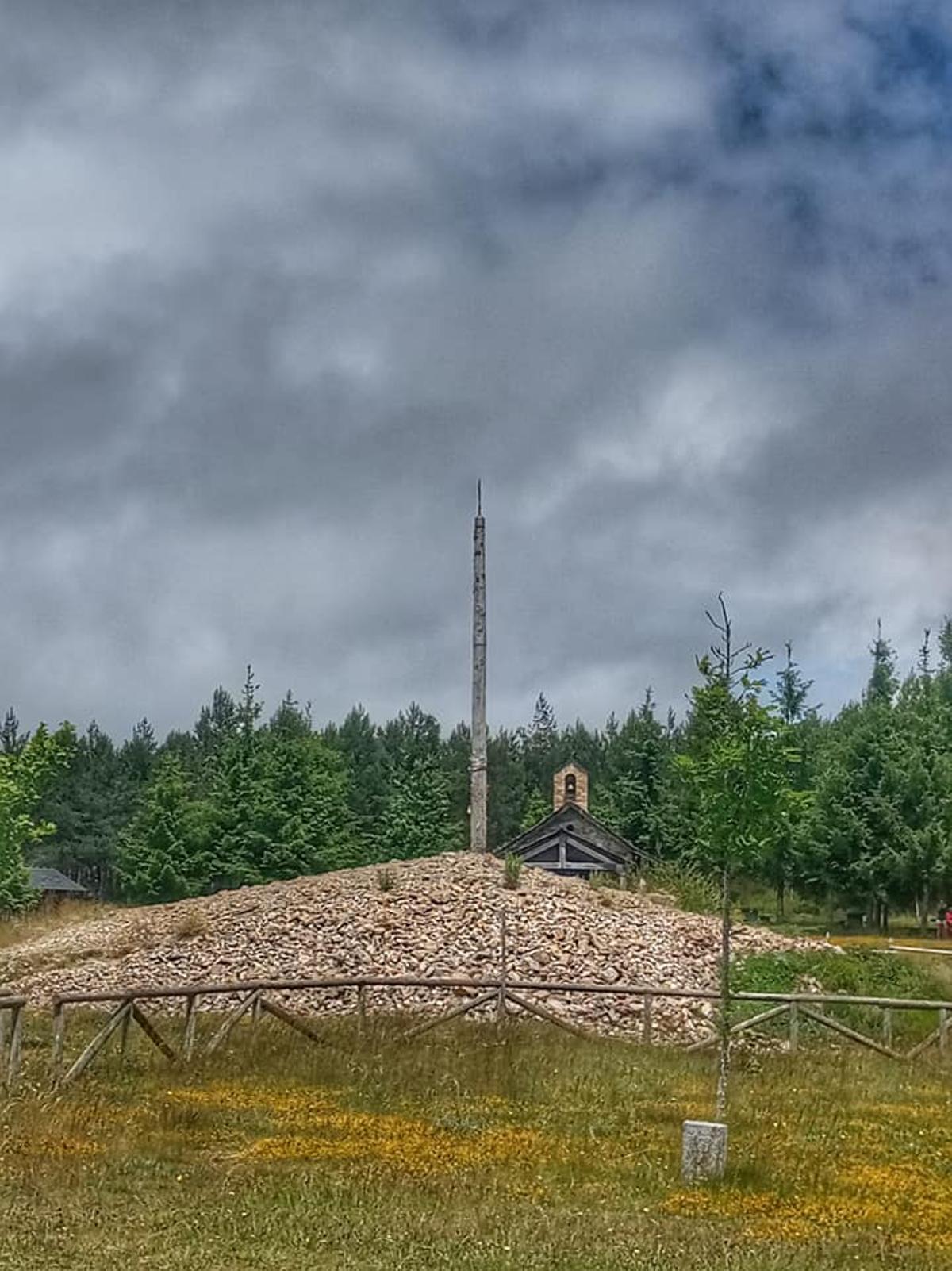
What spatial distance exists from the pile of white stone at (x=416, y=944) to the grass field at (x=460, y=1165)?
16.8 feet

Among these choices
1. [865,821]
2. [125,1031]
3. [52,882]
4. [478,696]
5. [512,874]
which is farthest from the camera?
[52,882]

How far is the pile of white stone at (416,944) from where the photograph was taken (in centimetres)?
2517

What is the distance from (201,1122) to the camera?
14.6m

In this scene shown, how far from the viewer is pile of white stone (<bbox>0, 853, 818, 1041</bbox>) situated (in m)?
25.2

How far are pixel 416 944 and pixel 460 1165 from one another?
15173 millimetres

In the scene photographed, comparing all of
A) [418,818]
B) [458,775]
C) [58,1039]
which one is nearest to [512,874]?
[58,1039]

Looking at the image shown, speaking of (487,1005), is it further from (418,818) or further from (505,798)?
(505,798)

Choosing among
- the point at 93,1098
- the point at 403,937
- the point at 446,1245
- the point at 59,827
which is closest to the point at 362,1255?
the point at 446,1245

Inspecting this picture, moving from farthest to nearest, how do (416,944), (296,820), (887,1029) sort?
(296,820)
(416,944)
(887,1029)

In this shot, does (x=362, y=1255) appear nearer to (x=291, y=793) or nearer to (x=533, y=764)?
(x=291, y=793)

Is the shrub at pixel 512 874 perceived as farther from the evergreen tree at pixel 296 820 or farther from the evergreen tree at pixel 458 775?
the evergreen tree at pixel 458 775

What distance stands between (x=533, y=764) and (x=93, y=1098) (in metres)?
103

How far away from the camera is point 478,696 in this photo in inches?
1485

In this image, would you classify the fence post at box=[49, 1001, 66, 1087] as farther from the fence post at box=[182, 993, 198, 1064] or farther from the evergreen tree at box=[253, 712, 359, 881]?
the evergreen tree at box=[253, 712, 359, 881]
